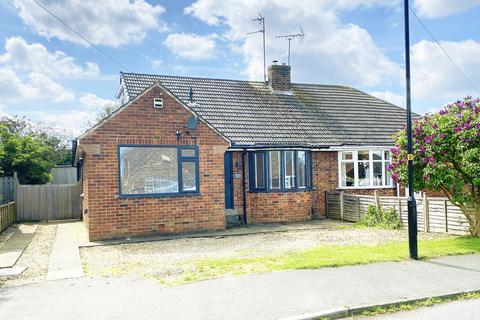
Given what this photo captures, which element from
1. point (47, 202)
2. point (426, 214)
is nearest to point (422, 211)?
point (426, 214)

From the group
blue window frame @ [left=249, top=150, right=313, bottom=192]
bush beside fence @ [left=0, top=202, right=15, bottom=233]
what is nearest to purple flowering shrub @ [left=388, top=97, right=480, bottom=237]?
blue window frame @ [left=249, top=150, right=313, bottom=192]

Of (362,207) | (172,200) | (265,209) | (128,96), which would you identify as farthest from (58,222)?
(362,207)

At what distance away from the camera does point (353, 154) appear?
17422 mm

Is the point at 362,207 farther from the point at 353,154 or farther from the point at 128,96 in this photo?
the point at 128,96

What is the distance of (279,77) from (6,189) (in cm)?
1250

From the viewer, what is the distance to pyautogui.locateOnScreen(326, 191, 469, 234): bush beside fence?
39.5 feet

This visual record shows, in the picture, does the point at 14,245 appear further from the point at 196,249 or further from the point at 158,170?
the point at 196,249

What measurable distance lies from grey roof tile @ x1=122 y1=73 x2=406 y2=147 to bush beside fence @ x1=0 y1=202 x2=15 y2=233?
595 centimetres

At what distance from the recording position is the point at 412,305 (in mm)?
6207

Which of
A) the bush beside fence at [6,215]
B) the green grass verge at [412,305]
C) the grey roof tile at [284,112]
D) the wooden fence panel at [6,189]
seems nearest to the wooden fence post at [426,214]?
the grey roof tile at [284,112]

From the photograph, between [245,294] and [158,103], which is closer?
[245,294]

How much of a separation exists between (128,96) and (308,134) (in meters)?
7.19

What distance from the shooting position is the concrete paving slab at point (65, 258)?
27.1 feet

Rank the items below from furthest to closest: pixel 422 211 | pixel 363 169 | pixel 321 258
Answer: pixel 363 169 → pixel 422 211 → pixel 321 258
